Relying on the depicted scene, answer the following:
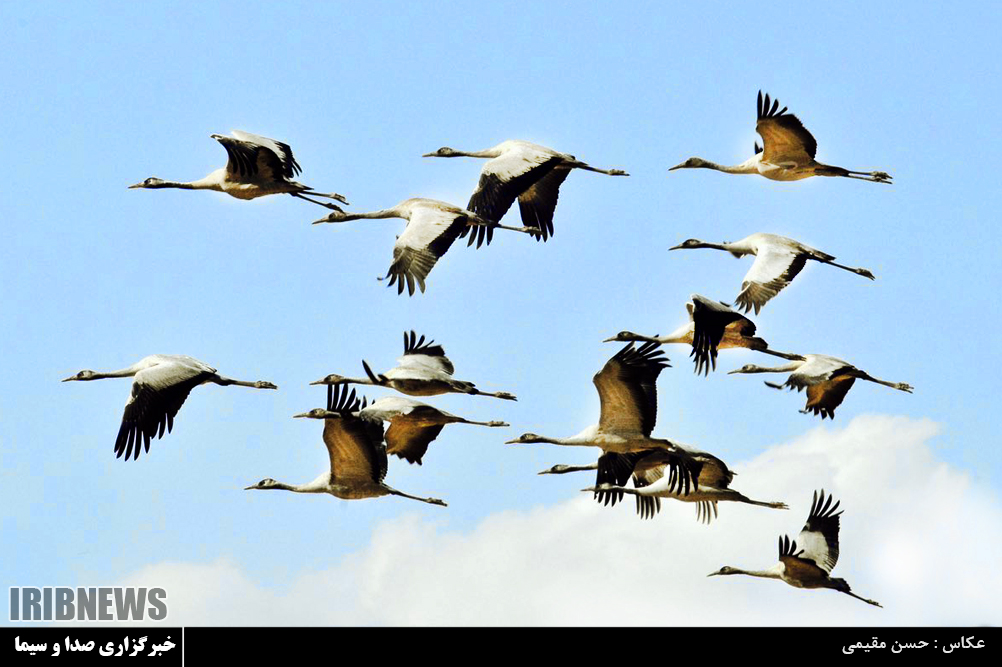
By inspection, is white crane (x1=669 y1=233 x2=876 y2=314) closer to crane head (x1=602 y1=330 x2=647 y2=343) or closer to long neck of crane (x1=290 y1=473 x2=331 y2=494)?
crane head (x1=602 y1=330 x2=647 y2=343)

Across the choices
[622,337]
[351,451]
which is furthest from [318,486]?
[622,337]

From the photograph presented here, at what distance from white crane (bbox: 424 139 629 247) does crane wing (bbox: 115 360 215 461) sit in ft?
17.1

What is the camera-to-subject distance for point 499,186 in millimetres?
29719

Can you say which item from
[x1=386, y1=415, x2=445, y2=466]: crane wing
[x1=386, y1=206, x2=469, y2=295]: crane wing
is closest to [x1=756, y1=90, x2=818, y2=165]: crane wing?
[x1=386, y1=206, x2=469, y2=295]: crane wing

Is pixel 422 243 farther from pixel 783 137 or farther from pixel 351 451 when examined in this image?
pixel 783 137

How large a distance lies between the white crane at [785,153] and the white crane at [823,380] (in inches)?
126

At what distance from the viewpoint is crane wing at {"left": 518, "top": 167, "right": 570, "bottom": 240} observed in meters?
31.5

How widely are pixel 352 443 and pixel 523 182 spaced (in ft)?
17.3

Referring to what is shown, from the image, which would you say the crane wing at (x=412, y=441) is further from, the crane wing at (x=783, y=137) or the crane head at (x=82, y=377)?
the crane wing at (x=783, y=137)

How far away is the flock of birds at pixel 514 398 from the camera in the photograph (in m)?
26.9
